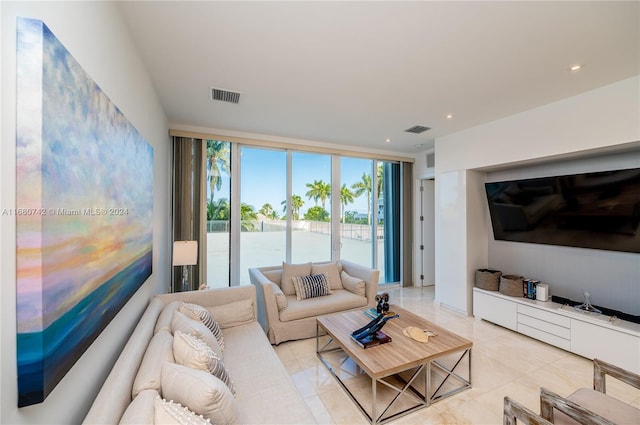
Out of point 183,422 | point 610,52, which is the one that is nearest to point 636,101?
point 610,52

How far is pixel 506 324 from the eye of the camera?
3.29 m

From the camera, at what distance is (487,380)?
229 centimetres

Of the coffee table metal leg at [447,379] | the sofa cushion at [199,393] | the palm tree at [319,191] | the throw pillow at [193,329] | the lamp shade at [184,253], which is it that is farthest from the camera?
the palm tree at [319,191]

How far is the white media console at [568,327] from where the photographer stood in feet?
7.80

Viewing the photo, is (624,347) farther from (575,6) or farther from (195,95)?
(195,95)

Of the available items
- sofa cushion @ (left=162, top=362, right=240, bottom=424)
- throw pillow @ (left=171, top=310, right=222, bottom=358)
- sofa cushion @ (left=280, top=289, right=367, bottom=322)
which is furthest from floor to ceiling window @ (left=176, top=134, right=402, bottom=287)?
sofa cushion @ (left=162, top=362, right=240, bottom=424)

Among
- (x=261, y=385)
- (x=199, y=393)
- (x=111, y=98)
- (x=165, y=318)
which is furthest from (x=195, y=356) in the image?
(x=111, y=98)

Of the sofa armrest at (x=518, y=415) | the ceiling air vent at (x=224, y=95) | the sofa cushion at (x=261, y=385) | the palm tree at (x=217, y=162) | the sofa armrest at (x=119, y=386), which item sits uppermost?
the ceiling air vent at (x=224, y=95)

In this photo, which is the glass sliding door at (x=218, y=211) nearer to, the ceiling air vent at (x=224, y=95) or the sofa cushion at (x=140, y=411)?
the ceiling air vent at (x=224, y=95)

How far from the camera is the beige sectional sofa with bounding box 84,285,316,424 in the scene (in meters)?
1.02

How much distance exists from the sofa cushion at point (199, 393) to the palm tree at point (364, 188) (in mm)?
4120

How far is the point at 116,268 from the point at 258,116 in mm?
2474

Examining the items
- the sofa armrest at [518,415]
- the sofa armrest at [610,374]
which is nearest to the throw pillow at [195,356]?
the sofa armrest at [518,415]

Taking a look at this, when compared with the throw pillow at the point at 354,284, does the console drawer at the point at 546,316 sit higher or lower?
lower
